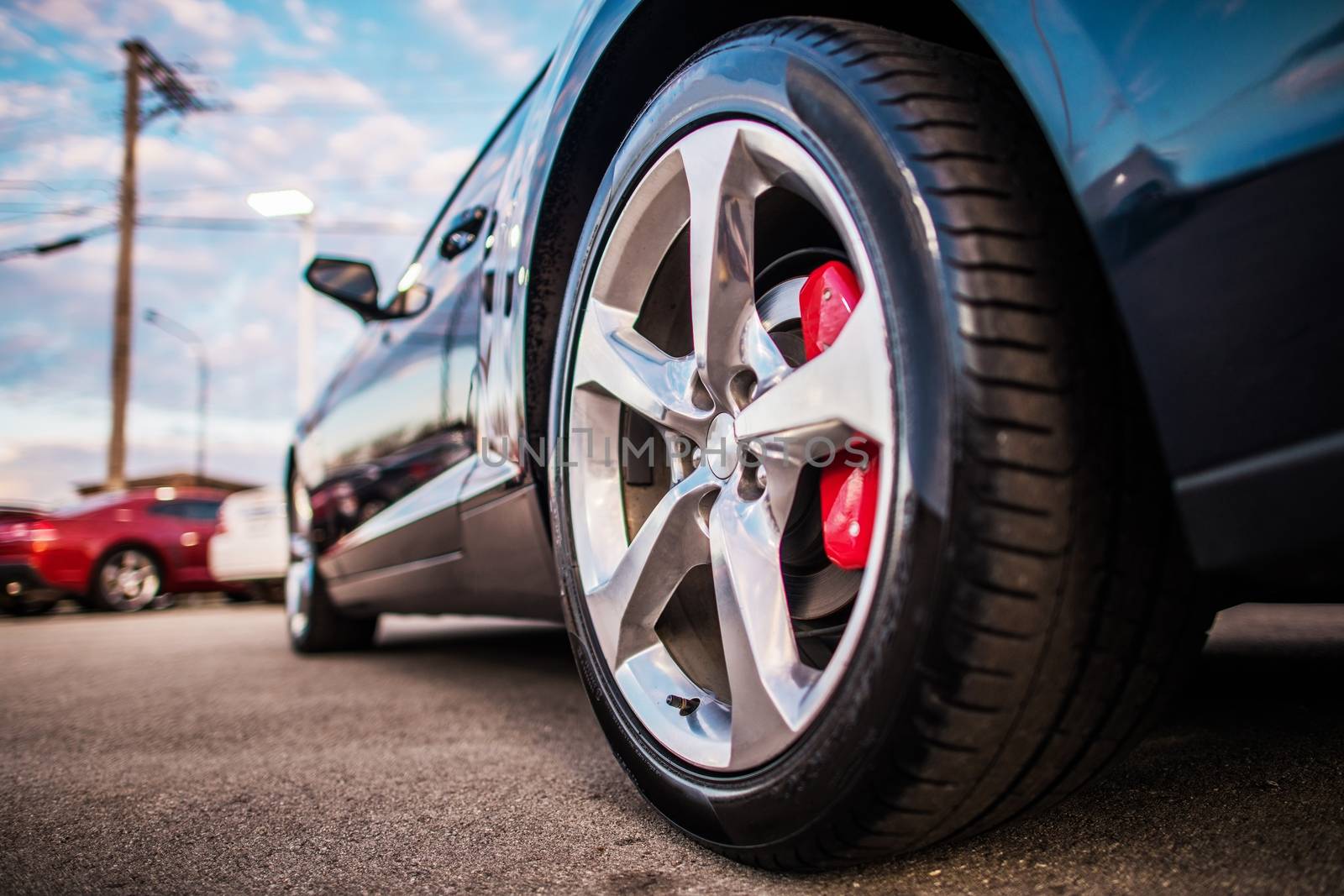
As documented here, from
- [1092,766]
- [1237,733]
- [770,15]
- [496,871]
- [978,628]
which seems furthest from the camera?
[1237,733]

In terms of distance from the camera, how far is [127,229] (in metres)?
16.3

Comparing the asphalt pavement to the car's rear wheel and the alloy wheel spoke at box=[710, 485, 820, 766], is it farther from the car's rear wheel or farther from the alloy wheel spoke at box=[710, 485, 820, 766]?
the car's rear wheel

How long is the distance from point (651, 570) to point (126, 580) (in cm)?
910

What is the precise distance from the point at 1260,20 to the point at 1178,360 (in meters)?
0.25

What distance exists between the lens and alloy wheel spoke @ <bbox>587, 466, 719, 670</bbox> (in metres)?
1.24

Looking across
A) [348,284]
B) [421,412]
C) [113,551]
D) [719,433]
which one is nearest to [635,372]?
[719,433]

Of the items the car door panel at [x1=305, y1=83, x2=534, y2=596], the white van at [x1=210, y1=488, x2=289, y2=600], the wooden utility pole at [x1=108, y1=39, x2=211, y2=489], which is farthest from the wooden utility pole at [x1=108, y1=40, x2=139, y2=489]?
the car door panel at [x1=305, y1=83, x2=534, y2=596]

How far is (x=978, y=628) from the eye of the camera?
29.2 inches

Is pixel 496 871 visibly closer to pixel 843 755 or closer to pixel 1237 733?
pixel 843 755

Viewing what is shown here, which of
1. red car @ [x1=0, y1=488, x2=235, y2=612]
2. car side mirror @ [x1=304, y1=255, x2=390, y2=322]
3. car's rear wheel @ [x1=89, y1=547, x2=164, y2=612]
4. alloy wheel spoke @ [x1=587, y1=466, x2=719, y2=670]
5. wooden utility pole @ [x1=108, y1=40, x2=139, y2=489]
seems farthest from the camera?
wooden utility pole @ [x1=108, y1=40, x2=139, y2=489]

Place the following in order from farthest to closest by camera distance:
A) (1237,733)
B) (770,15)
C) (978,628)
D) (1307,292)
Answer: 1. (1237,733)
2. (770,15)
3. (978,628)
4. (1307,292)

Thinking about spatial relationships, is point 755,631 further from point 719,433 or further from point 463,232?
point 463,232

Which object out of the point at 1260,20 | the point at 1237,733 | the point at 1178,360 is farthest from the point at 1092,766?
the point at 1237,733

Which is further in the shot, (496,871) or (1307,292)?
(496,871)
